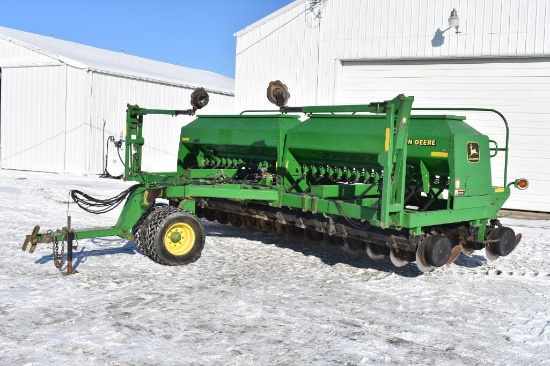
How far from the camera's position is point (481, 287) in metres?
6.03

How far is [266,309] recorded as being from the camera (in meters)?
5.01

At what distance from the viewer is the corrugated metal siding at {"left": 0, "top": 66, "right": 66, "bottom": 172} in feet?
57.3

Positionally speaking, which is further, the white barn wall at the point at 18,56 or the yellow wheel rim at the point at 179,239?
the white barn wall at the point at 18,56

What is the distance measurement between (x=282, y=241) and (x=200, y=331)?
3.74 m

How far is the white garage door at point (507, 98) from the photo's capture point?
11.7 meters

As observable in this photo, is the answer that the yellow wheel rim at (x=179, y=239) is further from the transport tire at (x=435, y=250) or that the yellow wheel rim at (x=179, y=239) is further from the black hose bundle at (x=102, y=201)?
the transport tire at (x=435, y=250)

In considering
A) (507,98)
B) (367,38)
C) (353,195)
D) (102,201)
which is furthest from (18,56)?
(353,195)

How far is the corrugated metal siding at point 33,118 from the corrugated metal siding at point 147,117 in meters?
0.94

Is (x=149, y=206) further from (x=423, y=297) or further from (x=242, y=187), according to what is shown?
(x=423, y=297)

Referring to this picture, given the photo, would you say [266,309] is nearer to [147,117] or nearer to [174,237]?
[174,237]

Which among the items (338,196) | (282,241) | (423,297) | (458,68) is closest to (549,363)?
(423,297)

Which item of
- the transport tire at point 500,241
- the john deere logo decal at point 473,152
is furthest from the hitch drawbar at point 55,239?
the transport tire at point 500,241

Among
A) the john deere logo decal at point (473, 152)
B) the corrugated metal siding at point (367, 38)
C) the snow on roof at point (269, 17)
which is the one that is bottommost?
the john deere logo decal at point (473, 152)

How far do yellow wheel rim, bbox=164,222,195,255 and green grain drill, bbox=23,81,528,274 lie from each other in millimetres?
10
